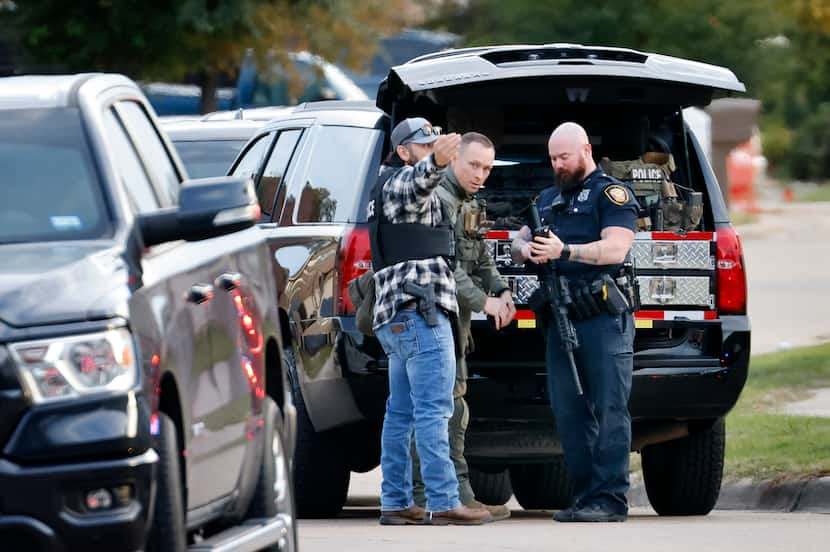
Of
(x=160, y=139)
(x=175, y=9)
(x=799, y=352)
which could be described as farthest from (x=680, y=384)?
(x=175, y=9)

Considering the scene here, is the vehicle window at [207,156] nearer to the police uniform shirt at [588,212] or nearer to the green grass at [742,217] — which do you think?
the police uniform shirt at [588,212]

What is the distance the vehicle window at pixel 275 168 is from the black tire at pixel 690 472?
2.23 meters

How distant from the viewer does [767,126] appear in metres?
69.1

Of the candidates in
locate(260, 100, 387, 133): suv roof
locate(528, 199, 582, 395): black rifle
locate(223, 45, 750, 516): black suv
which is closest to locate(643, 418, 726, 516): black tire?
locate(223, 45, 750, 516): black suv

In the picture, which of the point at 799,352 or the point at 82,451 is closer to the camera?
the point at 82,451

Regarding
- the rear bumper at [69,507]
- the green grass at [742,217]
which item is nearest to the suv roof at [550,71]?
the rear bumper at [69,507]

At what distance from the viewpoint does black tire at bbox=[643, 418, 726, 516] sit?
1028 cm

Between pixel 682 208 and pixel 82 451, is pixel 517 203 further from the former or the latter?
pixel 82 451

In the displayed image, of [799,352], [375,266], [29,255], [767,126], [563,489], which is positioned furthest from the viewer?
[767,126]

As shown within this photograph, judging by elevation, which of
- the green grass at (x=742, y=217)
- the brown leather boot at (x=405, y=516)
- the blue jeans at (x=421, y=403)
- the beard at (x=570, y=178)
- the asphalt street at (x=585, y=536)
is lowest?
the green grass at (x=742, y=217)

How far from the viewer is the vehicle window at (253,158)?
11281 millimetres

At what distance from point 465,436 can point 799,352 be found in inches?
308

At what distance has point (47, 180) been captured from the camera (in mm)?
6273

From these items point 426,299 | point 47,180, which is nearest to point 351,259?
point 426,299
